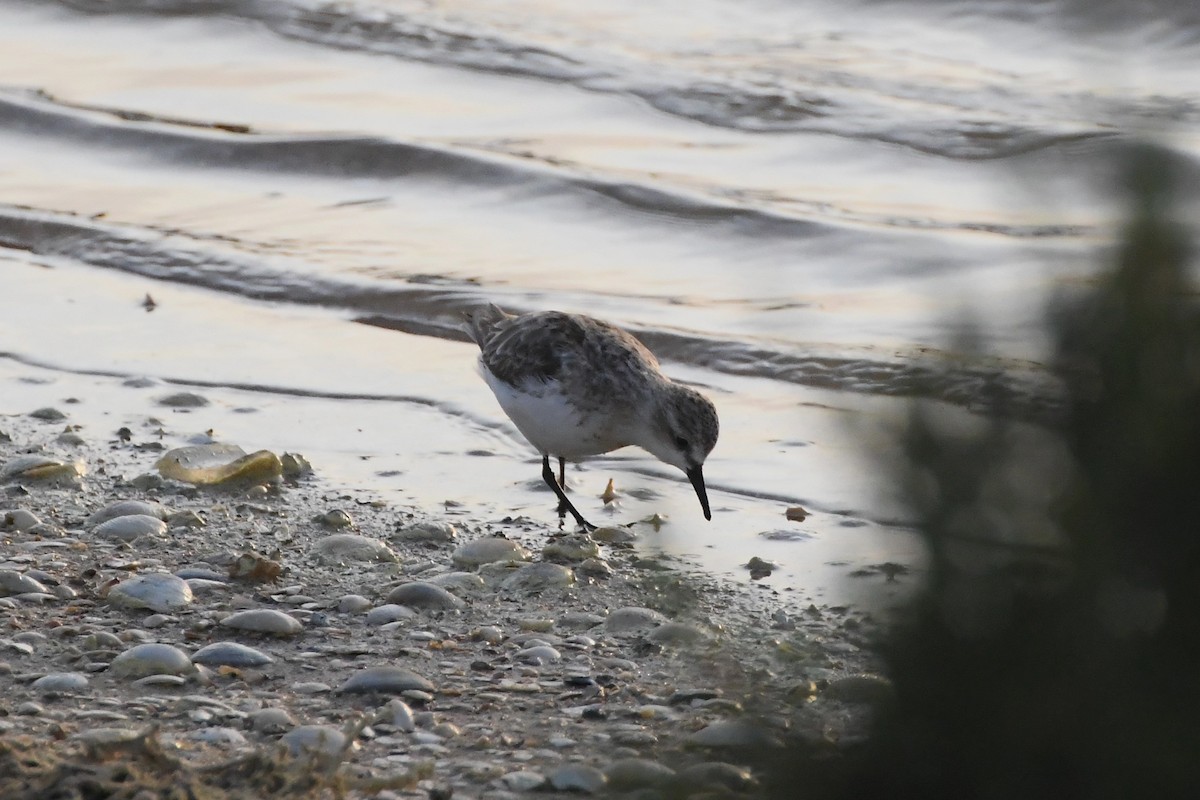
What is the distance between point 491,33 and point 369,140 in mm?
2814

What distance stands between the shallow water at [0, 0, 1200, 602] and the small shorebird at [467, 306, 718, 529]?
253 mm

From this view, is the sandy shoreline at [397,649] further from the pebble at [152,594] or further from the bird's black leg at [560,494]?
Result: the bird's black leg at [560,494]

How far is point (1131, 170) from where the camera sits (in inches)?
90.3

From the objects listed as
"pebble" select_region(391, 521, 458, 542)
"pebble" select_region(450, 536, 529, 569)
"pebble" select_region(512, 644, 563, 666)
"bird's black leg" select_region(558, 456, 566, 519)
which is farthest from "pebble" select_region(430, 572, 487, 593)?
"bird's black leg" select_region(558, 456, 566, 519)

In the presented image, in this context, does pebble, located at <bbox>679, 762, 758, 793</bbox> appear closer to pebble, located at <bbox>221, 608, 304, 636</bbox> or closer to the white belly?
pebble, located at <bbox>221, 608, 304, 636</bbox>

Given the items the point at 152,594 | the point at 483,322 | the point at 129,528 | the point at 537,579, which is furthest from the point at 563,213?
the point at 152,594

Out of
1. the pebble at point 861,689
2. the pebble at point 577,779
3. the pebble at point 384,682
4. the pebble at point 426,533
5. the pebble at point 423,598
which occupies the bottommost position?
the pebble at point 426,533

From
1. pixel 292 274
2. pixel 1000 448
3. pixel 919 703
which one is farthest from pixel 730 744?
pixel 292 274

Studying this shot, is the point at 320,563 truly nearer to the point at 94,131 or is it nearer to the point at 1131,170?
the point at 1131,170

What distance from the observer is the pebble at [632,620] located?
4.54 metres

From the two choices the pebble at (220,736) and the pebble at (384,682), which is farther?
the pebble at (384,682)

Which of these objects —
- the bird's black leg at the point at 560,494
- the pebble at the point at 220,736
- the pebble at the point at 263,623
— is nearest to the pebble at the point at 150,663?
the pebble at the point at 263,623

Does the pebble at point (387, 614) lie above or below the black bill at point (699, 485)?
below

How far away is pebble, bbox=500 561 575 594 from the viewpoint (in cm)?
492
